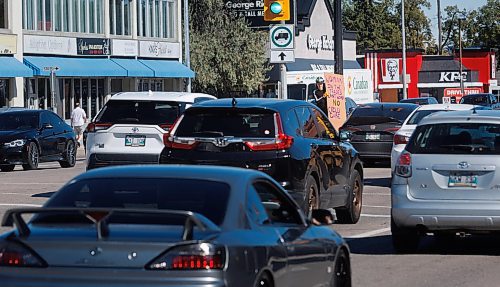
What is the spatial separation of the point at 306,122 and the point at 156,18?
47923mm

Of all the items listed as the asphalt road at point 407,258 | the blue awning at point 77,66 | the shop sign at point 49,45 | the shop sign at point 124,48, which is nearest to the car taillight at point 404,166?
the asphalt road at point 407,258

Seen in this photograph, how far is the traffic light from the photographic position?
25562mm

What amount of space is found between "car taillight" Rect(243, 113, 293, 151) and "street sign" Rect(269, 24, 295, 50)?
1258cm

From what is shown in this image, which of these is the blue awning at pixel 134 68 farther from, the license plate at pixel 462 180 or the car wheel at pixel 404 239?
the license plate at pixel 462 180

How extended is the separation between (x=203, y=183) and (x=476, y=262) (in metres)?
5.93

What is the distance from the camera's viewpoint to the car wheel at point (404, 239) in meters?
13.1

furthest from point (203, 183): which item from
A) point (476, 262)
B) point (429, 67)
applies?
point (429, 67)

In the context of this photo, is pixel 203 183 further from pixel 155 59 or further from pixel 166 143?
pixel 155 59

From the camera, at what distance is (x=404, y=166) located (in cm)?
1303

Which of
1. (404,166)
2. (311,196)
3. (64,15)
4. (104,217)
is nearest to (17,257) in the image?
(104,217)

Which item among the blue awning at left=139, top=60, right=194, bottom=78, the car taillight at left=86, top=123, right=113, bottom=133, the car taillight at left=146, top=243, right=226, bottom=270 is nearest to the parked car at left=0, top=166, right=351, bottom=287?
the car taillight at left=146, top=243, right=226, bottom=270

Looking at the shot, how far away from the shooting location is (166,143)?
14617mm

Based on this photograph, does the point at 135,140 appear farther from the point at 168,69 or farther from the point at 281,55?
the point at 168,69

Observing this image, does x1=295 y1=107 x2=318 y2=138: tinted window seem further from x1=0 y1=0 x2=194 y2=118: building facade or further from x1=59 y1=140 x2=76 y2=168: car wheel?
x1=0 y1=0 x2=194 y2=118: building facade
